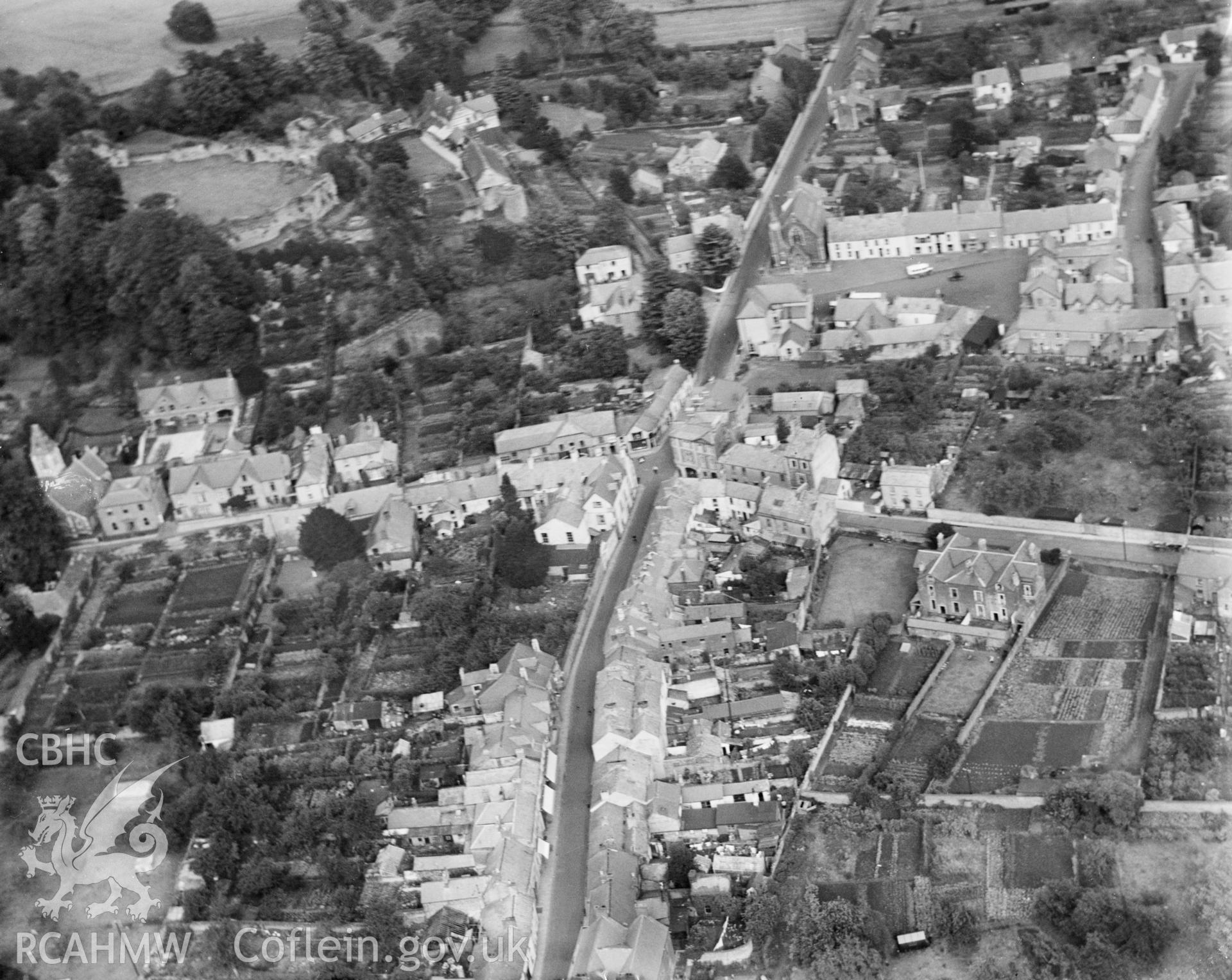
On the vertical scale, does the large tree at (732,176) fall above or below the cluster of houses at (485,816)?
above

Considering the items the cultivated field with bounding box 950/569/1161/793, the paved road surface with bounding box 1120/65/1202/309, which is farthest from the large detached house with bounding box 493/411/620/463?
the paved road surface with bounding box 1120/65/1202/309

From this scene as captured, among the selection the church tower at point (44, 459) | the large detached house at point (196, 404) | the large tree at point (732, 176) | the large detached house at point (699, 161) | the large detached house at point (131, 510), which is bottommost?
the large detached house at point (131, 510)

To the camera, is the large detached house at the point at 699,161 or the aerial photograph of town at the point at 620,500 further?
the large detached house at the point at 699,161

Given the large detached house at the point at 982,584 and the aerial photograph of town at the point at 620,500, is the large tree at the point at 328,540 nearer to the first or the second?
the aerial photograph of town at the point at 620,500

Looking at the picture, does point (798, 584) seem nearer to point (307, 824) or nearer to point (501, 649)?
point (501, 649)

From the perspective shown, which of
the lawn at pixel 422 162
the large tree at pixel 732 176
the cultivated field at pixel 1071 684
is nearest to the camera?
the cultivated field at pixel 1071 684

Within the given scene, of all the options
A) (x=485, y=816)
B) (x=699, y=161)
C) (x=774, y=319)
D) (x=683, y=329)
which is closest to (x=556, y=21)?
(x=699, y=161)

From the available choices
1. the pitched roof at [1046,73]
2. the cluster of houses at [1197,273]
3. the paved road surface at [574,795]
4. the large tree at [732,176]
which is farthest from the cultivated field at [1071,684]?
the pitched roof at [1046,73]
